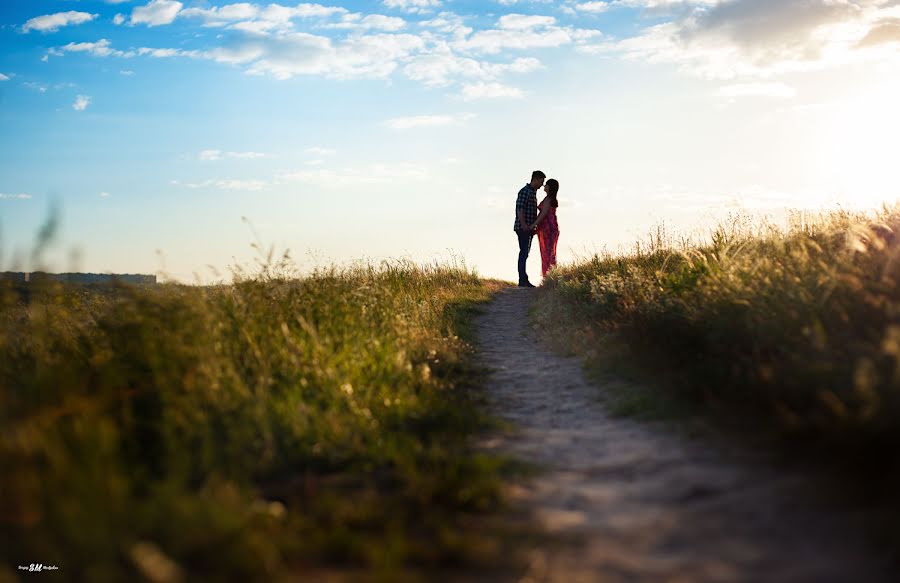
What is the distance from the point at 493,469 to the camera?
4.48 meters

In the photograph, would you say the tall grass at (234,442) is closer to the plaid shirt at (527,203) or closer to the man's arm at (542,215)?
the man's arm at (542,215)

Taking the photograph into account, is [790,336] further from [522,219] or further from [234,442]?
[522,219]

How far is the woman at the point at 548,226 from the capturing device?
768 inches

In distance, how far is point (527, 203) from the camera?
19.8 metres

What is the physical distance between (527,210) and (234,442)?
52.6 ft

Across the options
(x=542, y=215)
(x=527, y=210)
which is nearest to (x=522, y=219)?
(x=527, y=210)

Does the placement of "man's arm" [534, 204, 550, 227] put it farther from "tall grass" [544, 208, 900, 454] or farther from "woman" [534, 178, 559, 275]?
"tall grass" [544, 208, 900, 454]

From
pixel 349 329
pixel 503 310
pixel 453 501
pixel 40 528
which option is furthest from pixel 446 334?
pixel 40 528

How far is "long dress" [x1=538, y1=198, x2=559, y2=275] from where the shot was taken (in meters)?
20.0

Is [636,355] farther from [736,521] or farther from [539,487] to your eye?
[736,521]
